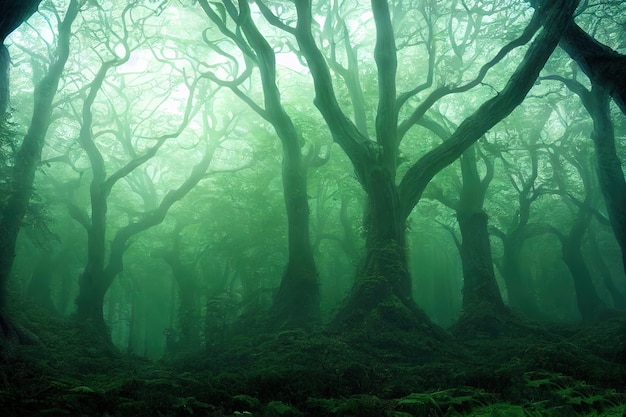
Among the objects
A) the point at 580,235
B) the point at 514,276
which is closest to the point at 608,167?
the point at 580,235

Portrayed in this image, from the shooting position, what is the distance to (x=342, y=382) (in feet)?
18.2

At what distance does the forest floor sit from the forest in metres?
0.04

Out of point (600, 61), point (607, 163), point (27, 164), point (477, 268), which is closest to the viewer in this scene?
point (600, 61)

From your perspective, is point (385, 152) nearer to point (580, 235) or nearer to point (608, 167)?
point (608, 167)

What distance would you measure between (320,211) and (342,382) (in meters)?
19.3

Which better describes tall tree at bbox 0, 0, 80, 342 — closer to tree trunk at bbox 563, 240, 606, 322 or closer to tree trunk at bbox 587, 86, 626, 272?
tree trunk at bbox 587, 86, 626, 272

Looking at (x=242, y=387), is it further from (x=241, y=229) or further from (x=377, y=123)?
(x=241, y=229)

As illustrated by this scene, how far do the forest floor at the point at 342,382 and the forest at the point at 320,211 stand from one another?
40 mm

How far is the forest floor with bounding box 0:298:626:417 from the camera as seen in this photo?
161 inches

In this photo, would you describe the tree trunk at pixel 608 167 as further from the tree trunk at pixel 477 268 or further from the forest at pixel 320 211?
the tree trunk at pixel 477 268

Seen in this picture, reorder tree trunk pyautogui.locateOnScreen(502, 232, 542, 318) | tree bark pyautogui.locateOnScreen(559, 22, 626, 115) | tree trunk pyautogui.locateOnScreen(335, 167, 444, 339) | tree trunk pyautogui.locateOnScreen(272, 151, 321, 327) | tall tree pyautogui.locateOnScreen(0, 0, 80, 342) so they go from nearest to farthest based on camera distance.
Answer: tree bark pyautogui.locateOnScreen(559, 22, 626, 115) → tree trunk pyautogui.locateOnScreen(335, 167, 444, 339) → tall tree pyautogui.locateOnScreen(0, 0, 80, 342) → tree trunk pyautogui.locateOnScreen(272, 151, 321, 327) → tree trunk pyautogui.locateOnScreen(502, 232, 542, 318)

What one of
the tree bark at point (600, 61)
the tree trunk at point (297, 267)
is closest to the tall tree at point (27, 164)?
the tree trunk at point (297, 267)

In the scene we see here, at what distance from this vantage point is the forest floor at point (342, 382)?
13.4 feet

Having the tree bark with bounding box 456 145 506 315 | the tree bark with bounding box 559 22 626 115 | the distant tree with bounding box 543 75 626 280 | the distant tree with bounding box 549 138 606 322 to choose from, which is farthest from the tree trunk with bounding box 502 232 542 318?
the tree bark with bounding box 559 22 626 115
